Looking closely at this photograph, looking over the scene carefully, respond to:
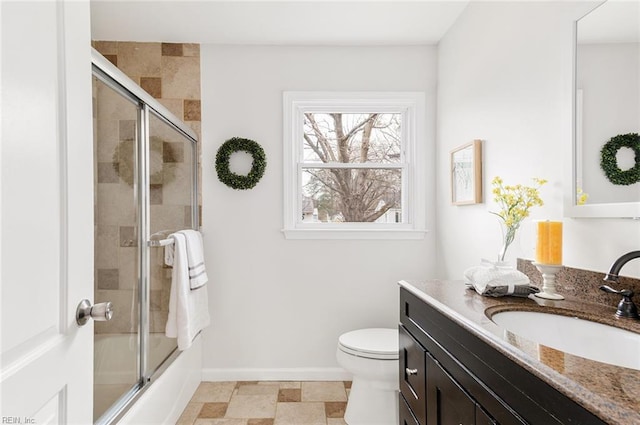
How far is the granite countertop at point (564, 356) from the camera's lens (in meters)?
0.59

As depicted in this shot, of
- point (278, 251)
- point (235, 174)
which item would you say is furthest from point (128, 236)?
point (278, 251)

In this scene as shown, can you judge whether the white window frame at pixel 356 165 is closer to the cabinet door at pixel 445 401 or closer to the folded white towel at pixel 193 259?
the folded white towel at pixel 193 259

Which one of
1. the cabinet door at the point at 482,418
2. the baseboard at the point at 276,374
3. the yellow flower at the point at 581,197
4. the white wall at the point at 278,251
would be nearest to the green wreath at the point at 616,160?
the yellow flower at the point at 581,197

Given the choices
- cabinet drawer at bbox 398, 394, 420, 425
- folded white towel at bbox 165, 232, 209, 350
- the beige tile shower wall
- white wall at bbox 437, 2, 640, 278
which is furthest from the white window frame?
cabinet drawer at bbox 398, 394, 420, 425

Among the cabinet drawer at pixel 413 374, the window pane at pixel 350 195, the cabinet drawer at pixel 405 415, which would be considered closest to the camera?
the cabinet drawer at pixel 413 374

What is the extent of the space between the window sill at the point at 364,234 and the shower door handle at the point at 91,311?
5.80 ft

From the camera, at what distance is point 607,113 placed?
1.14 meters

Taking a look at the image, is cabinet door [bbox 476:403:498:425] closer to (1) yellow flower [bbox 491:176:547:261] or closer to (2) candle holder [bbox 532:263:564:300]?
(2) candle holder [bbox 532:263:564:300]

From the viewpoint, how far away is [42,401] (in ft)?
2.25

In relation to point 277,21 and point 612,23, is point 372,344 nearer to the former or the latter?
point 612,23

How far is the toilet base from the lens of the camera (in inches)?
77.3

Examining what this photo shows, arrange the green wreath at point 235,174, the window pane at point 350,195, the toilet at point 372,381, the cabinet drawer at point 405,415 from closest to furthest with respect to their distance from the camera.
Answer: the cabinet drawer at point 405,415 → the toilet at point 372,381 → the green wreath at point 235,174 → the window pane at point 350,195

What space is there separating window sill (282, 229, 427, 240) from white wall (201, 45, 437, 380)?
0.04 m

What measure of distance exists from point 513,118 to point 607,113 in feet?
1.79
